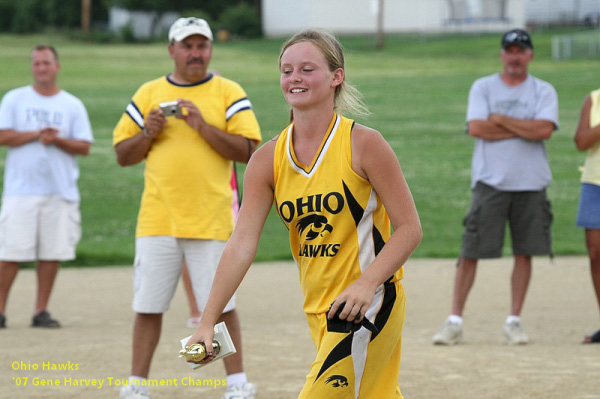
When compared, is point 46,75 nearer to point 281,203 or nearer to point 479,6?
point 281,203

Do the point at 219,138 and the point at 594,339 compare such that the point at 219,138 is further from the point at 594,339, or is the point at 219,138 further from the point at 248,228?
the point at 594,339

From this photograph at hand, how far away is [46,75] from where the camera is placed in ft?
28.0

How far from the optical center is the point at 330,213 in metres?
3.86

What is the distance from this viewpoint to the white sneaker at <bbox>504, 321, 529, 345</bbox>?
7.55 metres

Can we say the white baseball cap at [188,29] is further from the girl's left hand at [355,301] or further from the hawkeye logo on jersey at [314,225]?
the girl's left hand at [355,301]

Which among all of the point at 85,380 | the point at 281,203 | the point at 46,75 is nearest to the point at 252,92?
the point at 46,75

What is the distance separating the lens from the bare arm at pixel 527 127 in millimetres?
7656

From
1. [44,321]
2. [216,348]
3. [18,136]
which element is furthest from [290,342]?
[216,348]

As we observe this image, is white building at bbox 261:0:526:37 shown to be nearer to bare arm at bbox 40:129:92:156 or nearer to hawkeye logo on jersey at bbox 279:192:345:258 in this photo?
bare arm at bbox 40:129:92:156

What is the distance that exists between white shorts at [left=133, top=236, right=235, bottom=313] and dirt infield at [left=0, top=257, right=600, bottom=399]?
2.22ft

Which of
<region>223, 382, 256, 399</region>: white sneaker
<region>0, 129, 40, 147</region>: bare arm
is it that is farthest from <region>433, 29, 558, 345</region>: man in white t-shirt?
<region>0, 129, 40, 147</region>: bare arm

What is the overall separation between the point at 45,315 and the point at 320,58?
5.24 m

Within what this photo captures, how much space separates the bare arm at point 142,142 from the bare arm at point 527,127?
299 cm

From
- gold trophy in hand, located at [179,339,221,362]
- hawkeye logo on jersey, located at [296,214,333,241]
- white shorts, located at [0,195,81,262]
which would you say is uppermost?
hawkeye logo on jersey, located at [296,214,333,241]
